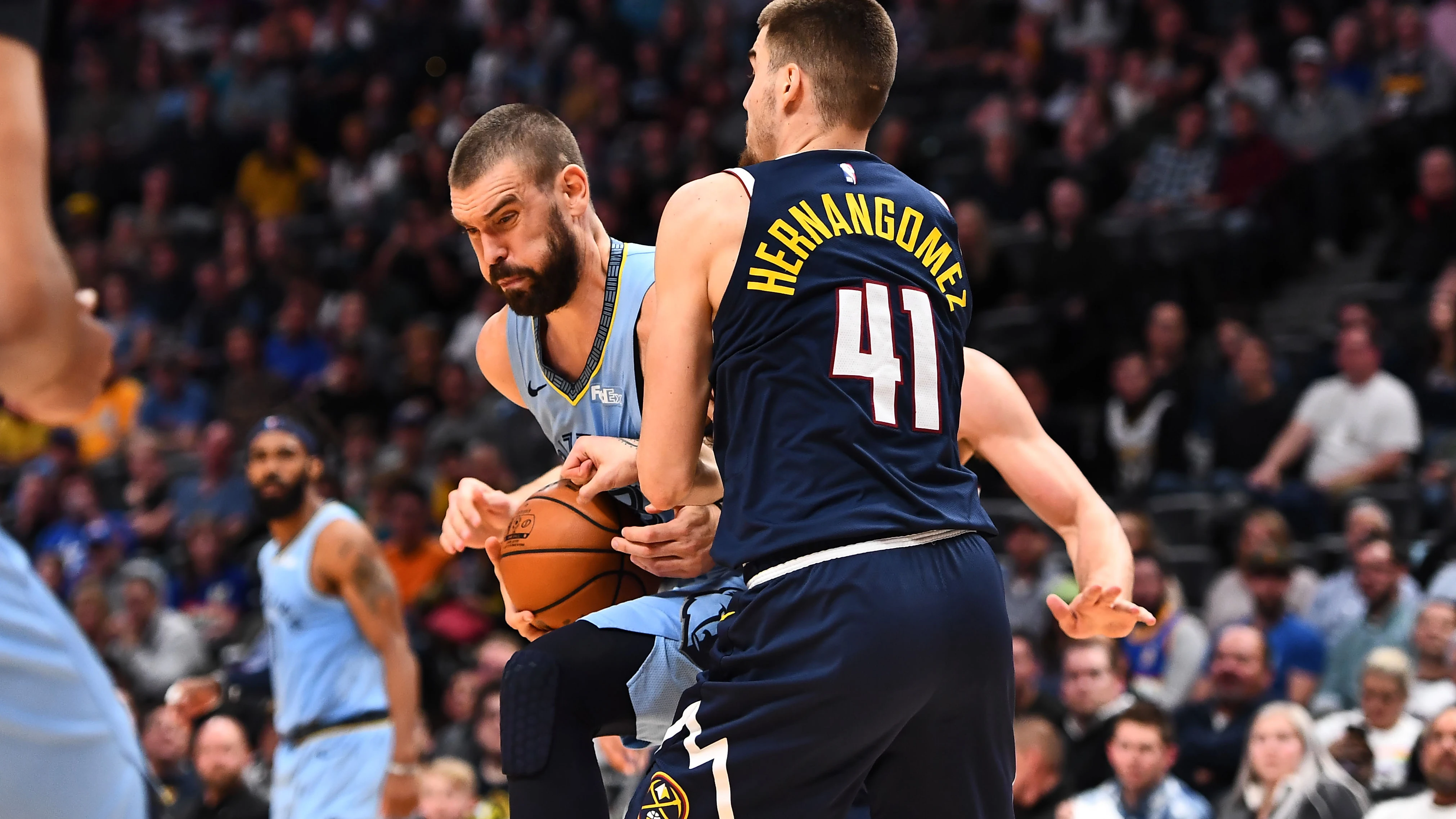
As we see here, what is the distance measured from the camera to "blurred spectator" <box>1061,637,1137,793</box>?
7660 millimetres

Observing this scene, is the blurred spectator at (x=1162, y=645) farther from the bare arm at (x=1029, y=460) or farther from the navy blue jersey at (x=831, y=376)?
the navy blue jersey at (x=831, y=376)

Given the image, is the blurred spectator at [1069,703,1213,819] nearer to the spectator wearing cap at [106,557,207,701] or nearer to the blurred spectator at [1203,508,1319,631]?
the blurred spectator at [1203,508,1319,631]

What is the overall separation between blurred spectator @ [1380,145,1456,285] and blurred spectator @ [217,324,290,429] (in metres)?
8.99

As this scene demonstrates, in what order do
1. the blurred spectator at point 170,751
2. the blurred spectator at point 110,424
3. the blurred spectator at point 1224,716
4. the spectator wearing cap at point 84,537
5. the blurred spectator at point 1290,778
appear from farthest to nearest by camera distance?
the blurred spectator at point 110,424 < the spectator wearing cap at point 84,537 < the blurred spectator at point 170,751 < the blurred spectator at point 1224,716 < the blurred spectator at point 1290,778

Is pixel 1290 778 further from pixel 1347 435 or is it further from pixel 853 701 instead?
pixel 853 701

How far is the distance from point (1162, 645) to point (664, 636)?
18.9ft

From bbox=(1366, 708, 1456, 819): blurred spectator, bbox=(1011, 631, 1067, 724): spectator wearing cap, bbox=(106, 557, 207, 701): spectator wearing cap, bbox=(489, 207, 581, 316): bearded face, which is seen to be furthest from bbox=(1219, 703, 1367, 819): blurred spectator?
bbox=(106, 557, 207, 701): spectator wearing cap

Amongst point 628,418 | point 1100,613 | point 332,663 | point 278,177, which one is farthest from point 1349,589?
point 278,177

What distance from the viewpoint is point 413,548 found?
11.5 m

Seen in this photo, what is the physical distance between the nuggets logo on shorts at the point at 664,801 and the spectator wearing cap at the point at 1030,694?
4802 millimetres

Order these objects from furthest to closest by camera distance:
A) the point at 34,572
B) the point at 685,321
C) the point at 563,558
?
the point at 563,558 < the point at 685,321 < the point at 34,572

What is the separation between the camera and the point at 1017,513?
33.9 ft

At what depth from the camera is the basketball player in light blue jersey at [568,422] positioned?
357 centimetres

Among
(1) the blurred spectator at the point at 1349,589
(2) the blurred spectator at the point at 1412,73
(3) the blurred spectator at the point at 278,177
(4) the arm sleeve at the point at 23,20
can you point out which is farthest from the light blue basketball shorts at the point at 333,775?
(3) the blurred spectator at the point at 278,177
